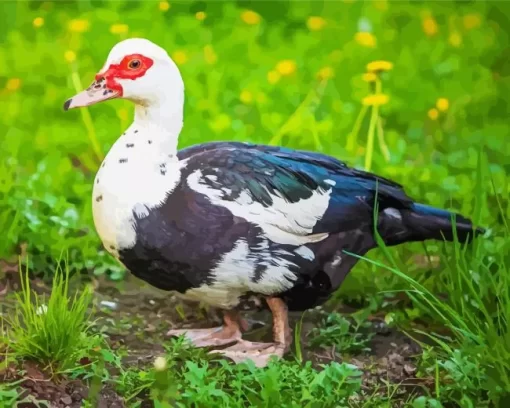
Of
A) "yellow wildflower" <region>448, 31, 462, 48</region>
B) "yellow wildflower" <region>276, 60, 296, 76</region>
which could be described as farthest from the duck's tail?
"yellow wildflower" <region>448, 31, 462, 48</region>

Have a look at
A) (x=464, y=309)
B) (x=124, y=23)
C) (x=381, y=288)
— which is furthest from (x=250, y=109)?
(x=464, y=309)

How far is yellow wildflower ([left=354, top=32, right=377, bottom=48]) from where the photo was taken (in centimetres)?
541

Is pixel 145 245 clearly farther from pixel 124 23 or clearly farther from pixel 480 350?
pixel 124 23

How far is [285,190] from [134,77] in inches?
22.2

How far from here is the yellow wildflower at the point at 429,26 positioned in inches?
228

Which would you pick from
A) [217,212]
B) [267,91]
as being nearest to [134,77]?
[217,212]

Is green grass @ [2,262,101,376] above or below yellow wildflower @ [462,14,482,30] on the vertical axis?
below

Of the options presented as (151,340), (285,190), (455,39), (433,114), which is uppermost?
(285,190)

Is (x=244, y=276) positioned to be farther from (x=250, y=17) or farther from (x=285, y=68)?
(x=250, y=17)

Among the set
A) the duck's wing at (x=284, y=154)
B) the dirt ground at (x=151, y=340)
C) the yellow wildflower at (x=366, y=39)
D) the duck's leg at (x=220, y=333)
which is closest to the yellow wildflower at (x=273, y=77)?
the yellow wildflower at (x=366, y=39)

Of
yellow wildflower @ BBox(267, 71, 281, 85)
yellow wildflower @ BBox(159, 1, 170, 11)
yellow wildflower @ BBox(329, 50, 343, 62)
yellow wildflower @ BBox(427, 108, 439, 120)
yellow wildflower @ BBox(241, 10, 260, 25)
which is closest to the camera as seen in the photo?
yellow wildflower @ BBox(427, 108, 439, 120)

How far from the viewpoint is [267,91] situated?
4840mm

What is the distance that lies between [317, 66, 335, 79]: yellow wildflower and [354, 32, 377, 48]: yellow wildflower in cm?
37

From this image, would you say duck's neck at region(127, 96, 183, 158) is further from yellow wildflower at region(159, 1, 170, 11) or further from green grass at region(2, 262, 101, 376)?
yellow wildflower at region(159, 1, 170, 11)
